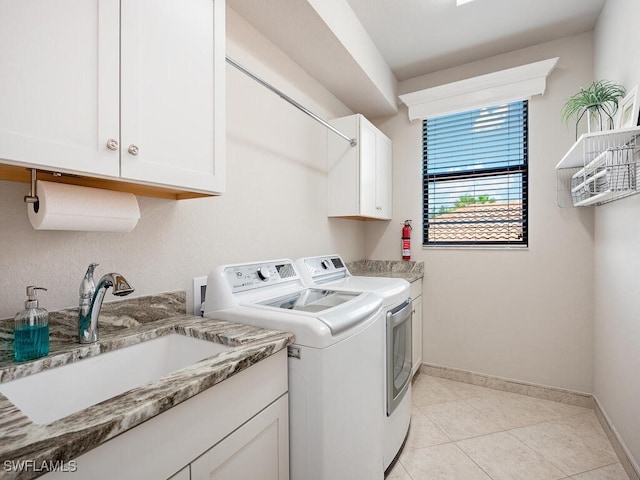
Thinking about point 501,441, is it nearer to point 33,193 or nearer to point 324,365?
point 324,365

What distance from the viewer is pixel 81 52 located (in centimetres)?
79

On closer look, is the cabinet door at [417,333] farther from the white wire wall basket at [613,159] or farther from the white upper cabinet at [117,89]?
the white upper cabinet at [117,89]

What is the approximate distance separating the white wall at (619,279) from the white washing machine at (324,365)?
1.27 m

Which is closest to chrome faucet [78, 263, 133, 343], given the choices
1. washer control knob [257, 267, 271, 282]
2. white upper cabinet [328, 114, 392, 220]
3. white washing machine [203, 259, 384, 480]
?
white washing machine [203, 259, 384, 480]

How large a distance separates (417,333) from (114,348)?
7.46 ft

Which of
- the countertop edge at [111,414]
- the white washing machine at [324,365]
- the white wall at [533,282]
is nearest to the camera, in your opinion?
the countertop edge at [111,414]

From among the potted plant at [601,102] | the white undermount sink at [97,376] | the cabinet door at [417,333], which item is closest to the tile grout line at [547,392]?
the cabinet door at [417,333]

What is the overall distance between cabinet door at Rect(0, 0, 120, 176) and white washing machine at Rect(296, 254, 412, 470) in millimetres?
1275

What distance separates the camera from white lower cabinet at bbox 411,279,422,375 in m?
2.57

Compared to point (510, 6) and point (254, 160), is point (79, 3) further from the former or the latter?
point (510, 6)

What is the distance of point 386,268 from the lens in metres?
3.00

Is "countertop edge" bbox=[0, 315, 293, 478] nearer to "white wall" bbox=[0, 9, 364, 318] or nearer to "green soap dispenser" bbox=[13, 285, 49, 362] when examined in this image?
"green soap dispenser" bbox=[13, 285, 49, 362]

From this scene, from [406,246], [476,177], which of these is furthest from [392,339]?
[476,177]

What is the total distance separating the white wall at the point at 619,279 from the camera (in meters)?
1.57
